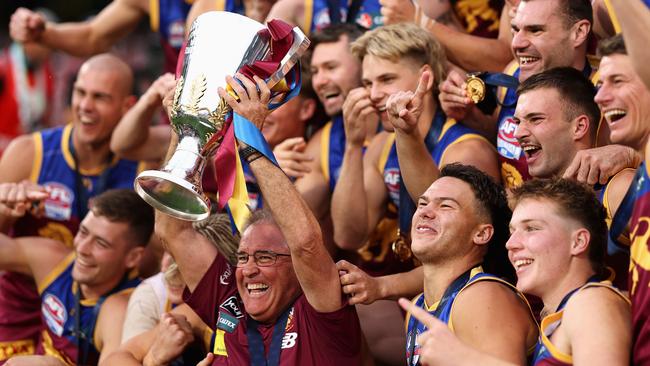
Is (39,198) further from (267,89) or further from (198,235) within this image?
(267,89)

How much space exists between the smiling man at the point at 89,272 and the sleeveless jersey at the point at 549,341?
9.42 feet

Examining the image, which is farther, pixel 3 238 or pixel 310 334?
pixel 3 238

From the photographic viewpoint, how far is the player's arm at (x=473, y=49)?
20.5ft

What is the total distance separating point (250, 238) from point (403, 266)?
3.34ft

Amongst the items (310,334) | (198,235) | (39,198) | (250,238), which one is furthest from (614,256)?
(39,198)

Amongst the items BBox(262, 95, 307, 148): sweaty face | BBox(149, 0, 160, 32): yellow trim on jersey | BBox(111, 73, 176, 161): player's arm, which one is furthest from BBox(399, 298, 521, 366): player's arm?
BBox(149, 0, 160, 32): yellow trim on jersey

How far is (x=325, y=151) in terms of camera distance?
656cm

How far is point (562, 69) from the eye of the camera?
5191 millimetres

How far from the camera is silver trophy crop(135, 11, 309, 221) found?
4.63 m

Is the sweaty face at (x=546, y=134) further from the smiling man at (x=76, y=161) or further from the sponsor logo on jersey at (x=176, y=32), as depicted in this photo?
the sponsor logo on jersey at (x=176, y=32)

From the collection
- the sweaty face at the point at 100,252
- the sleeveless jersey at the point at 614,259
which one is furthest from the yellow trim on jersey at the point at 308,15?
the sleeveless jersey at the point at 614,259

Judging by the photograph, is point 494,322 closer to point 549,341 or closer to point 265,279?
point 549,341

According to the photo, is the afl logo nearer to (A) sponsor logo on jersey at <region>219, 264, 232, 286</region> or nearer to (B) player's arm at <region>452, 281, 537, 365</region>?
(A) sponsor logo on jersey at <region>219, 264, 232, 286</region>

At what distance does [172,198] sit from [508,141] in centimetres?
162
